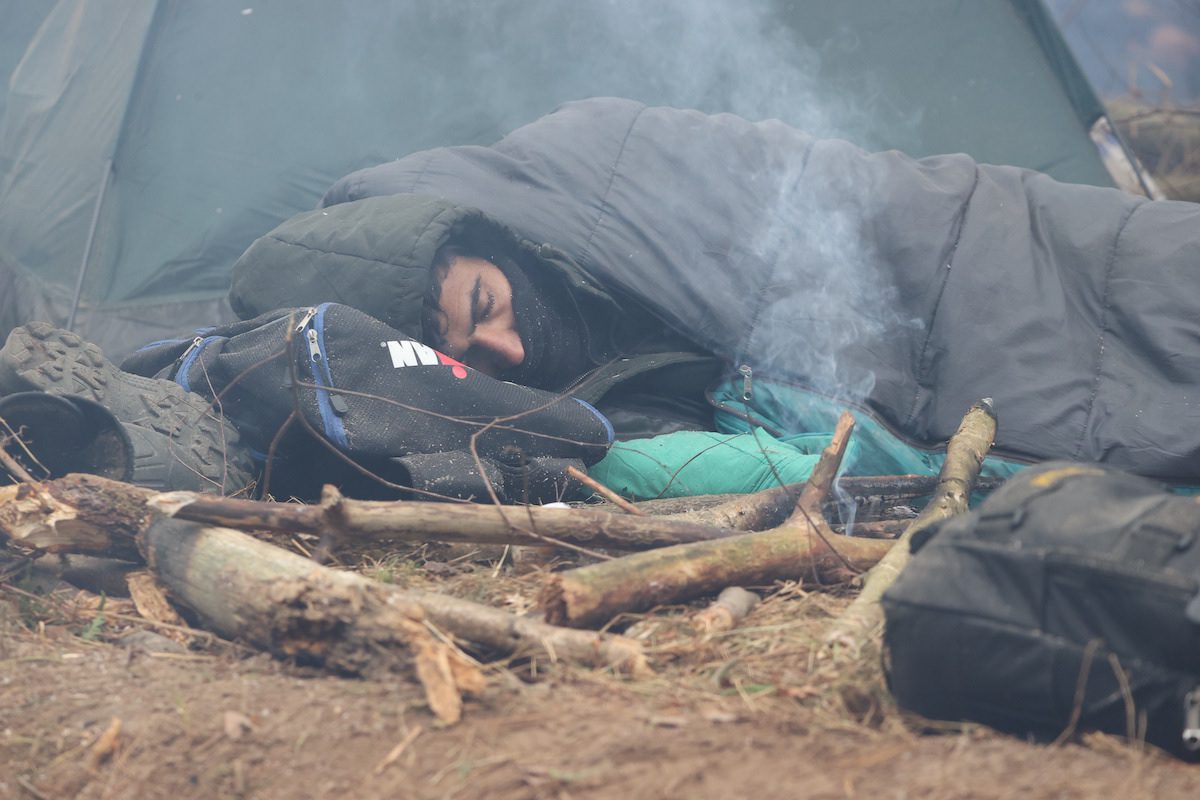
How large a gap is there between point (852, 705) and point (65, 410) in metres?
1.86

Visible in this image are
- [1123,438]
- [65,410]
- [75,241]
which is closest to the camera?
[65,410]

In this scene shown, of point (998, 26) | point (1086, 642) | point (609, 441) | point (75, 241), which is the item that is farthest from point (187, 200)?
point (1086, 642)

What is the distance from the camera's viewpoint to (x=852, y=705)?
5.23 ft

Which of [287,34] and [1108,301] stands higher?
[287,34]

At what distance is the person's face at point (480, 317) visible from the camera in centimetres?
307

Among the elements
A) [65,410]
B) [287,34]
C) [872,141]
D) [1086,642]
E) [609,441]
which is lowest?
[609,441]

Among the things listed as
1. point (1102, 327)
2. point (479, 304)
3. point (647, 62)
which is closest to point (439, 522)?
point (479, 304)

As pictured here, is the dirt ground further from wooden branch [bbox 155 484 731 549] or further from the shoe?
the shoe

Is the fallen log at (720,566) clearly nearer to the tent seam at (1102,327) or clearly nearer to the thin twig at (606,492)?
the thin twig at (606,492)

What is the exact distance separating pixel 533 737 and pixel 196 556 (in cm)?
88

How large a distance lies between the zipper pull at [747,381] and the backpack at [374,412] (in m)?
0.56

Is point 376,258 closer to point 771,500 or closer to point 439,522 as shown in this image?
point 439,522

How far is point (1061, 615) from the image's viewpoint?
1371 mm

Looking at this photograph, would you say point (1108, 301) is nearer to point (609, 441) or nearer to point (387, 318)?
point (609, 441)
